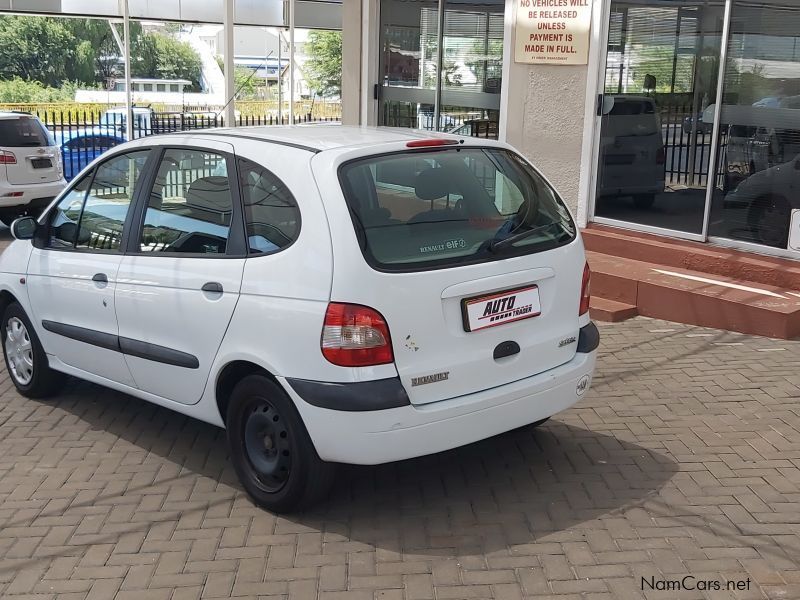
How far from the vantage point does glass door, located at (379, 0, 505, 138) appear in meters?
9.87

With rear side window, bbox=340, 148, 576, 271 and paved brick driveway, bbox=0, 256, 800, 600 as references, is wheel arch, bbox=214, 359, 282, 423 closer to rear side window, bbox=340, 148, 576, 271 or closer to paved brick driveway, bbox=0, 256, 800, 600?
paved brick driveway, bbox=0, 256, 800, 600

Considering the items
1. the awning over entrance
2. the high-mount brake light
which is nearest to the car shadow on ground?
the high-mount brake light

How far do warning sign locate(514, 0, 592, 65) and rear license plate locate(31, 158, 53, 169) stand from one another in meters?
6.56

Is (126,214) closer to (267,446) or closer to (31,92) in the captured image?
(267,446)

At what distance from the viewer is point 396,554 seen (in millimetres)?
3871

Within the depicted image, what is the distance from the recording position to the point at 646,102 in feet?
27.8

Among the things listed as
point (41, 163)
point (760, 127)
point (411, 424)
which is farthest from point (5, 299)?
point (41, 163)

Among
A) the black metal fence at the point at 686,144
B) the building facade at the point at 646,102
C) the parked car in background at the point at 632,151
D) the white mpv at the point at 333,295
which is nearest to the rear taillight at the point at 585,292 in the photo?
the white mpv at the point at 333,295

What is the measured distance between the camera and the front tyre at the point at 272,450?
13.1 feet

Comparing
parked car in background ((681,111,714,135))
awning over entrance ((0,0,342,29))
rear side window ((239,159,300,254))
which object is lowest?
rear side window ((239,159,300,254))

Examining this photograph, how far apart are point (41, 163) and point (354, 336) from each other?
31.8ft

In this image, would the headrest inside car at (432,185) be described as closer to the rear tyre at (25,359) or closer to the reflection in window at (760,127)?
the rear tyre at (25,359)

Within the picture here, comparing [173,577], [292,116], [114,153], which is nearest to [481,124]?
[292,116]

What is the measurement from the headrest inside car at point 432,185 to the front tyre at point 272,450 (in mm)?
1124
